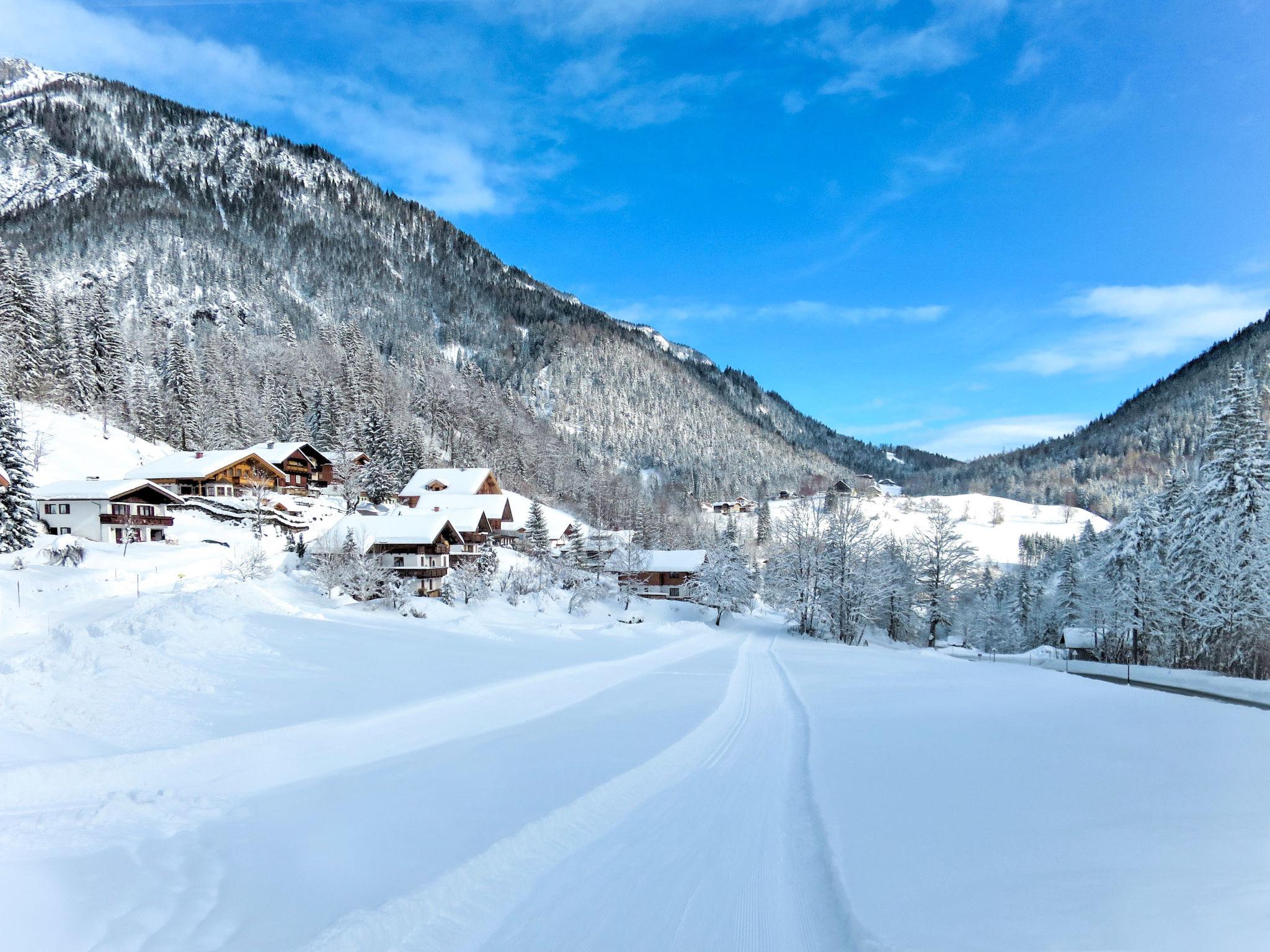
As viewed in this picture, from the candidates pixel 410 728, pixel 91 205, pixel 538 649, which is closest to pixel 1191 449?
pixel 538 649

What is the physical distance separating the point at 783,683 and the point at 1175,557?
83.2 ft

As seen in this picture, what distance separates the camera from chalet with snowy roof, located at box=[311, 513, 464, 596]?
4266 centimetres

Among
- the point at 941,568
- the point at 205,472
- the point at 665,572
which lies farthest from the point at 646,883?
the point at 205,472

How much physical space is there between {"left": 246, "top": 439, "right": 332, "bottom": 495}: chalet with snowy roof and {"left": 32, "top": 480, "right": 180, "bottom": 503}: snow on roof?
48.1 ft

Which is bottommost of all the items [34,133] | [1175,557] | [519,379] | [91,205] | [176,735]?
[176,735]

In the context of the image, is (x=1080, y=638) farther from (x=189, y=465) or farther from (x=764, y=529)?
(x=189, y=465)

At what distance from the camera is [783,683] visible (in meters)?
19.6

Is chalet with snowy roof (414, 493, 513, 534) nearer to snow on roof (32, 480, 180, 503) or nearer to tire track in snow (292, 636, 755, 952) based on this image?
snow on roof (32, 480, 180, 503)

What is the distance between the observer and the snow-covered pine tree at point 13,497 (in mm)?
33562

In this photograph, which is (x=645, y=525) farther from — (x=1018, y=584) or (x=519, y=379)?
(x=519, y=379)

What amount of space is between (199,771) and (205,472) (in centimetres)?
5821

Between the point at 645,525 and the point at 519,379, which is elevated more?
the point at 519,379

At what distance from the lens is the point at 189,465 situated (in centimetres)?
5578

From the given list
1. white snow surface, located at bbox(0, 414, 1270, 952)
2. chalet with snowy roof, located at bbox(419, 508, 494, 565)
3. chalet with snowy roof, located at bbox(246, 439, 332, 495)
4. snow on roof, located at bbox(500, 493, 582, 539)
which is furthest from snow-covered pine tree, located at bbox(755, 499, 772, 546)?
white snow surface, located at bbox(0, 414, 1270, 952)
